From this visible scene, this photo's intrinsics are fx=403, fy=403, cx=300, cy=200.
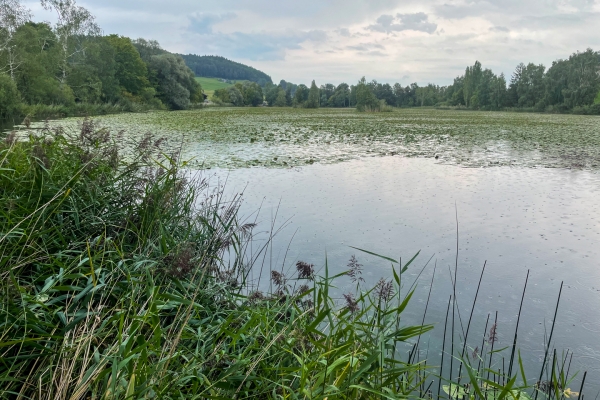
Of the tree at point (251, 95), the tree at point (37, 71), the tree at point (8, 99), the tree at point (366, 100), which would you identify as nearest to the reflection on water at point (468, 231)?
the tree at point (8, 99)

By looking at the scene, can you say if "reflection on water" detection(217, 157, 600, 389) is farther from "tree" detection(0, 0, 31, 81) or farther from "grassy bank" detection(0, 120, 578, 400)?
"tree" detection(0, 0, 31, 81)

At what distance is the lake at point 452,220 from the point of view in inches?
125

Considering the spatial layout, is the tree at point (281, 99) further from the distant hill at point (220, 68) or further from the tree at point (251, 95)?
the distant hill at point (220, 68)

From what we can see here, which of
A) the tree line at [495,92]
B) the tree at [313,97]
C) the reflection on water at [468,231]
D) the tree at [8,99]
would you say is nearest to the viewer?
the reflection on water at [468,231]

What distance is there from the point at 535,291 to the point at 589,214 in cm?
309

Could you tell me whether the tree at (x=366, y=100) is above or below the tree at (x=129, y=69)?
below

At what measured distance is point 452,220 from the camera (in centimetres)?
547

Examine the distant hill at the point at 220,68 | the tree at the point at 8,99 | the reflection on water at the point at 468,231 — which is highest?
the distant hill at the point at 220,68

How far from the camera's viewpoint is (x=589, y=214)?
18.7 feet

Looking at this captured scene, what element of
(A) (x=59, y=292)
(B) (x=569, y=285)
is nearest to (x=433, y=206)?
(B) (x=569, y=285)

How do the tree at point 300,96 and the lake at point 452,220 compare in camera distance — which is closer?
the lake at point 452,220

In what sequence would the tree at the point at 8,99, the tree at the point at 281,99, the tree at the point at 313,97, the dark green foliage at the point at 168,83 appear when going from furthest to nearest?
the tree at the point at 281,99 < the tree at the point at 313,97 < the dark green foliage at the point at 168,83 < the tree at the point at 8,99

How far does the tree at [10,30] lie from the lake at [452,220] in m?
17.6

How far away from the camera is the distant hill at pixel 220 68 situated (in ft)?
380
